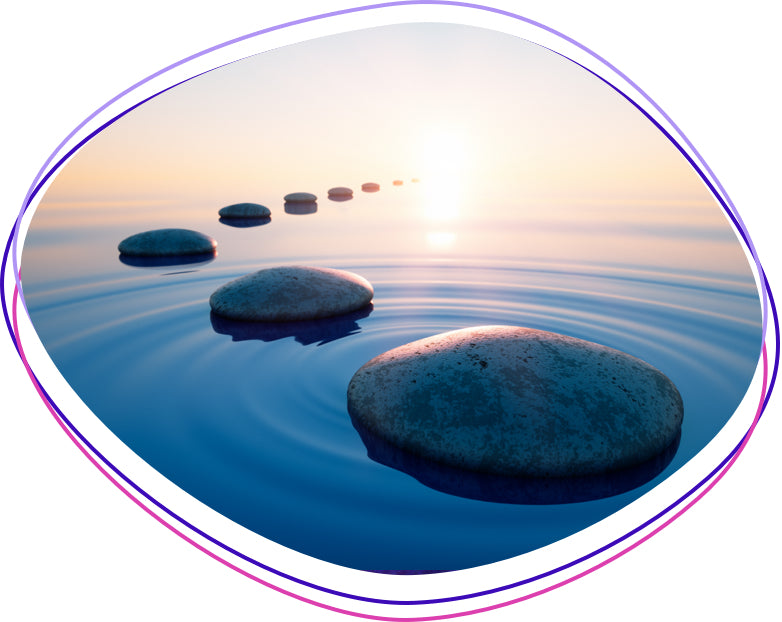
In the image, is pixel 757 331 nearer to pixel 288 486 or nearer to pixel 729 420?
pixel 729 420

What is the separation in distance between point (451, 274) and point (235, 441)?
5023 millimetres

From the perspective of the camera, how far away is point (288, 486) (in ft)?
10.8

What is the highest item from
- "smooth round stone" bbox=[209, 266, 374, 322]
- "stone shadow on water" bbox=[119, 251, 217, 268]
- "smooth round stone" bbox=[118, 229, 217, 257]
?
"smooth round stone" bbox=[209, 266, 374, 322]

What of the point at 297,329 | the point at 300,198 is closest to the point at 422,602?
the point at 297,329

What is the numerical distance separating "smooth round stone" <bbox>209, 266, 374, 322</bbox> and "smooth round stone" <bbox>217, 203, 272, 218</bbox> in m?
9.74

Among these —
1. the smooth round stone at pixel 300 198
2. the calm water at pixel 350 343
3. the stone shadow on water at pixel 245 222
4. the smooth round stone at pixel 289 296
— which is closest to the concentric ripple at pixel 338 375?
the calm water at pixel 350 343

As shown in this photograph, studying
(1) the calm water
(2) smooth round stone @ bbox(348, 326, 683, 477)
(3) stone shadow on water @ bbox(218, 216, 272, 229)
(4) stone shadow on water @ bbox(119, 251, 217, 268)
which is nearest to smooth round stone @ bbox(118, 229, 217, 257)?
(4) stone shadow on water @ bbox(119, 251, 217, 268)

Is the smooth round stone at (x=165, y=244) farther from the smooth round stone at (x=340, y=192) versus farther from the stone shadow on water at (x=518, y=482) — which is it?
the smooth round stone at (x=340, y=192)

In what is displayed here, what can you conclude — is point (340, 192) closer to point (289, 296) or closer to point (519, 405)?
point (289, 296)

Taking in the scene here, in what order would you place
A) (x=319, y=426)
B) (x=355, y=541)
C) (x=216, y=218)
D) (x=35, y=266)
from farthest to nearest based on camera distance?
(x=216, y=218) < (x=35, y=266) < (x=319, y=426) < (x=355, y=541)

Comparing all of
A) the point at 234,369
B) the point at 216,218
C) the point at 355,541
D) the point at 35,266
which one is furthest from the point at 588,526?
the point at 216,218

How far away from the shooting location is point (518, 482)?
11.0 ft

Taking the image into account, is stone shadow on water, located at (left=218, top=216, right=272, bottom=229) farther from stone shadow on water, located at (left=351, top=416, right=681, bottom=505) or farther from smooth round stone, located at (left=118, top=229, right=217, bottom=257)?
stone shadow on water, located at (left=351, top=416, right=681, bottom=505)

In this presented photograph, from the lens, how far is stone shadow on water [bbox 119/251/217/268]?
9.20 metres
